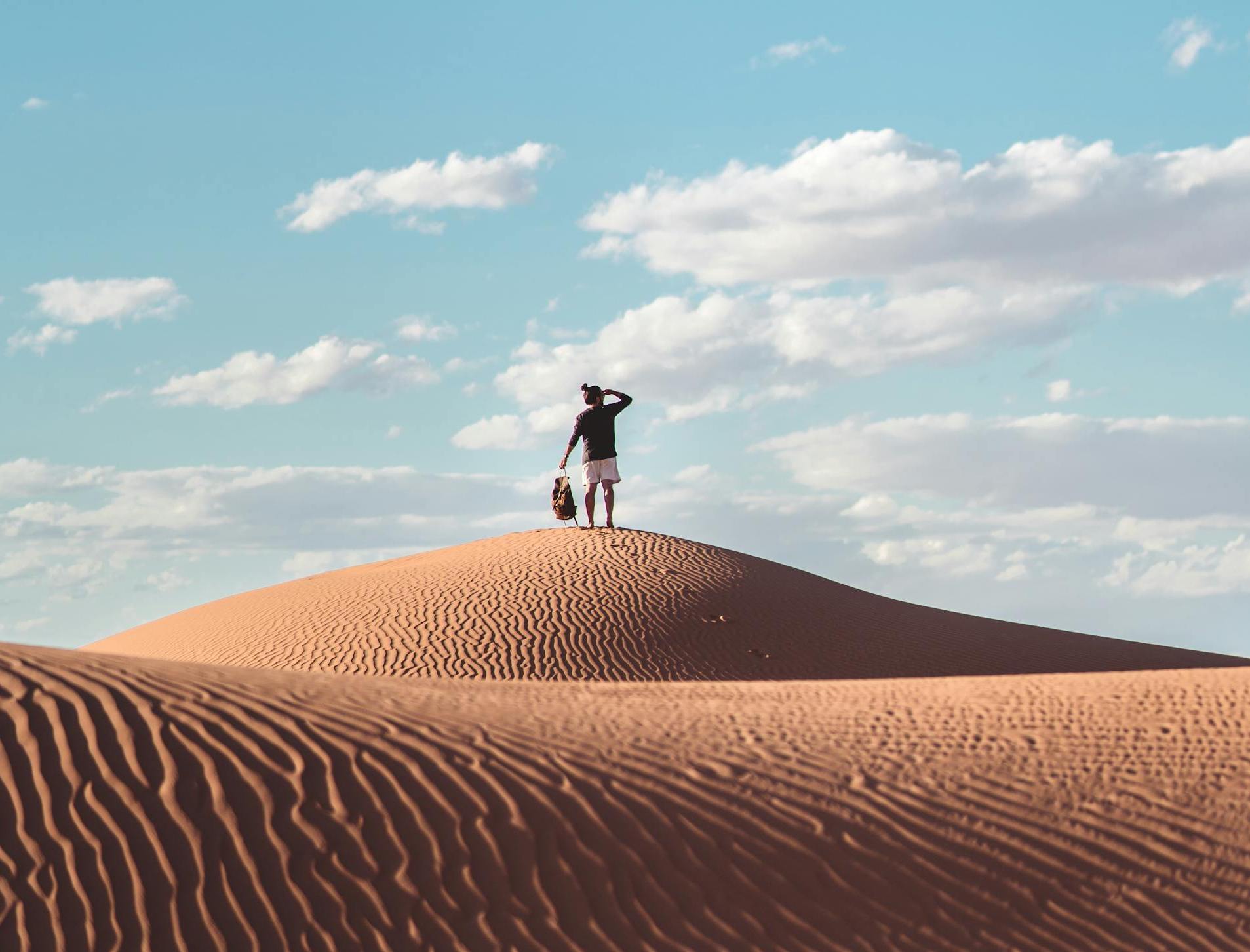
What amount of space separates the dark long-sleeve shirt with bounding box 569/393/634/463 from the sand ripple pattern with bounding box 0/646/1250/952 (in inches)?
393

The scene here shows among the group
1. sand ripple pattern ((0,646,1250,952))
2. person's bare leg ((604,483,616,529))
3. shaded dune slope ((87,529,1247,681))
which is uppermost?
person's bare leg ((604,483,616,529))

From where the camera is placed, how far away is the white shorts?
20344 millimetres

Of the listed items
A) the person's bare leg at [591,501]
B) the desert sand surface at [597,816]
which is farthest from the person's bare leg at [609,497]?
the desert sand surface at [597,816]

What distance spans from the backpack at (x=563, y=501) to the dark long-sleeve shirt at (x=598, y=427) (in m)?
2.33

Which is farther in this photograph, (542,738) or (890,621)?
(890,621)

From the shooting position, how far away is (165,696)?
27.2 feet

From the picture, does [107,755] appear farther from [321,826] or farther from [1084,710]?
[1084,710]

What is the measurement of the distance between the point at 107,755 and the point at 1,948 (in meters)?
1.33

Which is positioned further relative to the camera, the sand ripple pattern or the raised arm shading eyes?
the raised arm shading eyes

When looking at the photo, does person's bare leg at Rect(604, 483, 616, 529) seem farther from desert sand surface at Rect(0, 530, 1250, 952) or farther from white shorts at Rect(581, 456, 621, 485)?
desert sand surface at Rect(0, 530, 1250, 952)

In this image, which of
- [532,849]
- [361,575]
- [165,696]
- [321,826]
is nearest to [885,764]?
[532,849]

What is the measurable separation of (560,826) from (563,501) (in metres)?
15.4

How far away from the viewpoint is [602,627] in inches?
791

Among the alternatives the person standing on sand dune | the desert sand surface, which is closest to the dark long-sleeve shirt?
the person standing on sand dune
